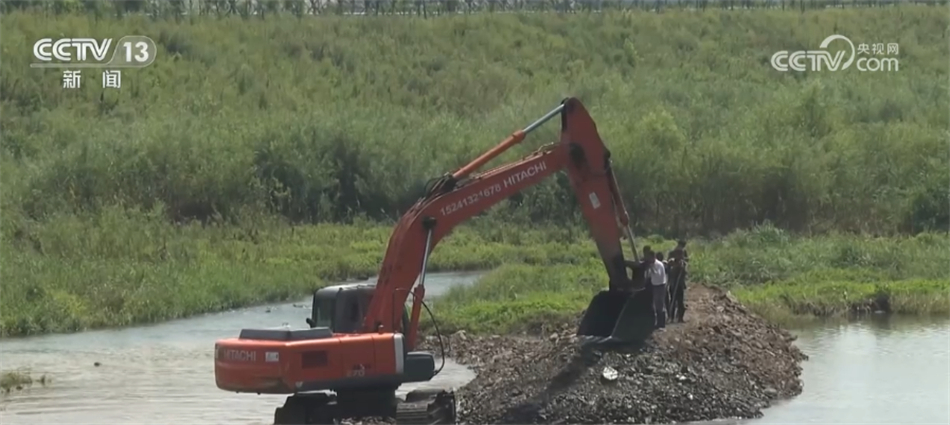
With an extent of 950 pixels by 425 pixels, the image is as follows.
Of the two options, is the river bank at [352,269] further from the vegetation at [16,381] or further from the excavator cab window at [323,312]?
the excavator cab window at [323,312]

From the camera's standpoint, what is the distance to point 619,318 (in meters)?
21.7

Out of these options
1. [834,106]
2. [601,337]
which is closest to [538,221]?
[834,106]

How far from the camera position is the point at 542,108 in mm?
59281

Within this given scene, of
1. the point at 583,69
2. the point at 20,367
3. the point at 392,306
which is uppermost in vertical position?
the point at 583,69

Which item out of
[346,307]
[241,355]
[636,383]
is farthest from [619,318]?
[241,355]

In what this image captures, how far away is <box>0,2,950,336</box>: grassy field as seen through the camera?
3909cm

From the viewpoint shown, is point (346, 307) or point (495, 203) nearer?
point (346, 307)

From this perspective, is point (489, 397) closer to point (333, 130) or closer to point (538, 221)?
point (538, 221)

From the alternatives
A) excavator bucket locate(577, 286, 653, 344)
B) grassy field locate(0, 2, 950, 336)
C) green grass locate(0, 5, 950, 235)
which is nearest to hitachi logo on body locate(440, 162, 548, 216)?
excavator bucket locate(577, 286, 653, 344)

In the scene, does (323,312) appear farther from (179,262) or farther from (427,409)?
(179,262)

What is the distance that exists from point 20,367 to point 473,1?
55.8 meters

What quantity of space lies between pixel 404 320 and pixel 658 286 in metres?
5.03

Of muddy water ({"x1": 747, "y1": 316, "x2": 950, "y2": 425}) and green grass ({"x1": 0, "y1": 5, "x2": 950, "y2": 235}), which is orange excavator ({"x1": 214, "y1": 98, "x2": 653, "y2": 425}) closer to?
muddy water ({"x1": 747, "y1": 316, "x2": 950, "y2": 425})

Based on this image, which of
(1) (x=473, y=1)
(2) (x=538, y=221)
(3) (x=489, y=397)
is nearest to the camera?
(3) (x=489, y=397)
